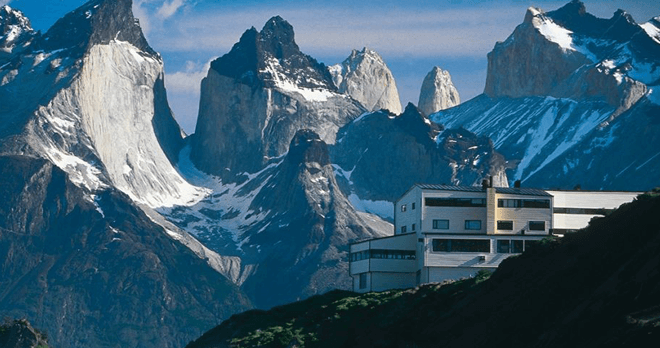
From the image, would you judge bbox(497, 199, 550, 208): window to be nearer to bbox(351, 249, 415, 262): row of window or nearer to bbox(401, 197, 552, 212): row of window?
bbox(401, 197, 552, 212): row of window

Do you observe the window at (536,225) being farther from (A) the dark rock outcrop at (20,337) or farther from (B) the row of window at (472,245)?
(A) the dark rock outcrop at (20,337)

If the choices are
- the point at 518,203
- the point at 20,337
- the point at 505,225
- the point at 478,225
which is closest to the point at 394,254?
the point at 478,225

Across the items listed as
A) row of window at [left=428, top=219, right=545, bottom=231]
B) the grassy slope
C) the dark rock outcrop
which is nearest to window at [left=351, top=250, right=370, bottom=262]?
row of window at [left=428, top=219, right=545, bottom=231]

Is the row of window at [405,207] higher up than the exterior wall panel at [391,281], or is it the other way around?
the row of window at [405,207]

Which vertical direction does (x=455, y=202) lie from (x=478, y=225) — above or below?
above

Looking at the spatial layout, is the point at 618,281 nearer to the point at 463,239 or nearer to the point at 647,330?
the point at 647,330

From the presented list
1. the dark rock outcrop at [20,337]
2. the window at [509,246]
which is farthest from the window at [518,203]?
the dark rock outcrop at [20,337]

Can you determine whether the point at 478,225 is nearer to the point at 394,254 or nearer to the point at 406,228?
the point at 394,254

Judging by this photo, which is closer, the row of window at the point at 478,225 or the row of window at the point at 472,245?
the row of window at the point at 472,245

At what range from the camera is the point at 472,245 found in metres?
140

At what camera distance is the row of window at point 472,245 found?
461ft

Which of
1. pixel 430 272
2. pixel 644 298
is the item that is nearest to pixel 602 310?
pixel 644 298

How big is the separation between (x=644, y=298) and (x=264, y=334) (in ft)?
168

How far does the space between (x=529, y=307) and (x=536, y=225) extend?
53767 mm
